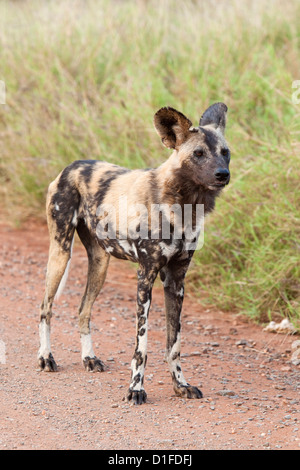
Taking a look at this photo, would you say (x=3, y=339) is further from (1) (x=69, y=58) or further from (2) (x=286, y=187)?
(1) (x=69, y=58)

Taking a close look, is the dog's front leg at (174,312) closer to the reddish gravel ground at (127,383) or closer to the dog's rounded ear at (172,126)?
the reddish gravel ground at (127,383)

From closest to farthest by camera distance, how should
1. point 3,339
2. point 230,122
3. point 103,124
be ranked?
point 3,339, point 230,122, point 103,124

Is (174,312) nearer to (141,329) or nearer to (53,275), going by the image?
(141,329)

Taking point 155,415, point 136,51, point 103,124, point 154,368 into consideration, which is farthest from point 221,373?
point 136,51

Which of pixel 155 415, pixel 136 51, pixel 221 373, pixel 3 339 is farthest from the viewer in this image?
pixel 136 51

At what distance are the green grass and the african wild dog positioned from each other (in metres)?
1.42

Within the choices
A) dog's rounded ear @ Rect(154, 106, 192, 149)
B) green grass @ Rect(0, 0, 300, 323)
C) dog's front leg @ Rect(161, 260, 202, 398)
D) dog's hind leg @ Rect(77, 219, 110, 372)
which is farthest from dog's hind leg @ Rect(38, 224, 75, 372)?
green grass @ Rect(0, 0, 300, 323)

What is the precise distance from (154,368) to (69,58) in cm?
493

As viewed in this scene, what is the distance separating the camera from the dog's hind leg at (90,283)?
13.8 feet

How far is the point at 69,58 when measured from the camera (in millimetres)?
8109

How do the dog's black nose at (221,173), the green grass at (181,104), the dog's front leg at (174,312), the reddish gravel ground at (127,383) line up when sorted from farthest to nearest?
the green grass at (181,104) < the dog's front leg at (174,312) < the dog's black nose at (221,173) < the reddish gravel ground at (127,383)

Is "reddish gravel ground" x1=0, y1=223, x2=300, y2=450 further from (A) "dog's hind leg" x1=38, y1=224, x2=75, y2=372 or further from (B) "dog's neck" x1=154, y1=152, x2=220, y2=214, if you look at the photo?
(B) "dog's neck" x1=154, y1=152, x2=220, y2=214

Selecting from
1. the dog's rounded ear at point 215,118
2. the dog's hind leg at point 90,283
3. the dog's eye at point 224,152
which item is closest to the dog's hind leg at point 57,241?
the dog's hind leg at point 90,283

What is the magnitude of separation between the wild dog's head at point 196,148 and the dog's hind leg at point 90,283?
94cm
